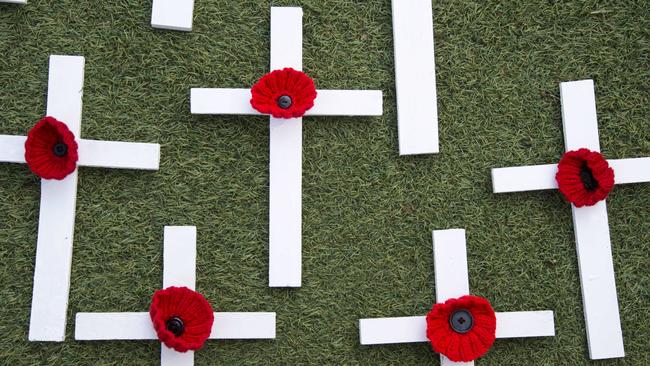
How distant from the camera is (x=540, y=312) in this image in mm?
1162

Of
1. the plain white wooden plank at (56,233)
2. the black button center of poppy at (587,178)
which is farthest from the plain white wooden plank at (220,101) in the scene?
the black button center of poppy at (587,178)

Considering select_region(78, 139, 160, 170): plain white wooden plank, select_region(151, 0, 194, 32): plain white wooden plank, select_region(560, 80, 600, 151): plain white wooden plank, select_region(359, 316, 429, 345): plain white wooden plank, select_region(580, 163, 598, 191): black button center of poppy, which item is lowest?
select_region(359, 316, 429, 345): plain white wooden plank

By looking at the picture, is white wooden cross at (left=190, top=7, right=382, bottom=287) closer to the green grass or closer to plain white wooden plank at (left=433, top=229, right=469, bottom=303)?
the green grass

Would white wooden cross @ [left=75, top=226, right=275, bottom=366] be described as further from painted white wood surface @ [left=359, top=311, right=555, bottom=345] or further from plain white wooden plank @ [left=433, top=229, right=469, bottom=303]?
plain white wooden plank @ [left=433, top=229, right=469, bottom=303]

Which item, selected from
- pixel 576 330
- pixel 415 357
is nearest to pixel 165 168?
pixel 415 357

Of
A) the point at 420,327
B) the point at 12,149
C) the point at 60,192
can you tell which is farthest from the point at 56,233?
the point at 420,327

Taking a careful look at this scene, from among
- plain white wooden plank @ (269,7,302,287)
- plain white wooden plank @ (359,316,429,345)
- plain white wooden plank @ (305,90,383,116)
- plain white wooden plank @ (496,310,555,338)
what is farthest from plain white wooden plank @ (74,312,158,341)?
plain white wooden plank @ (496,310,555,338)

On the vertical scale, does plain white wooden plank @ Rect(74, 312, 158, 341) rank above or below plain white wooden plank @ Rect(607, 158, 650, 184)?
below

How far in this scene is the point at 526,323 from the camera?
1163 millimetres

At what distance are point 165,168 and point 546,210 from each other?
2.78 feet

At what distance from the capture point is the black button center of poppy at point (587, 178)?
115 centimetres

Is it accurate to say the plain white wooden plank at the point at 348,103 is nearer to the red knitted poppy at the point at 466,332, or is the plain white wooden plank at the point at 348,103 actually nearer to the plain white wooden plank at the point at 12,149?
the red knitted poppy at the point at 466,332

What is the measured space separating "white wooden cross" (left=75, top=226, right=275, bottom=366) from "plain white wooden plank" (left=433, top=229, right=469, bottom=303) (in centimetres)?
37

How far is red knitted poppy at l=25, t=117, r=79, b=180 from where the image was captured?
1097mm
